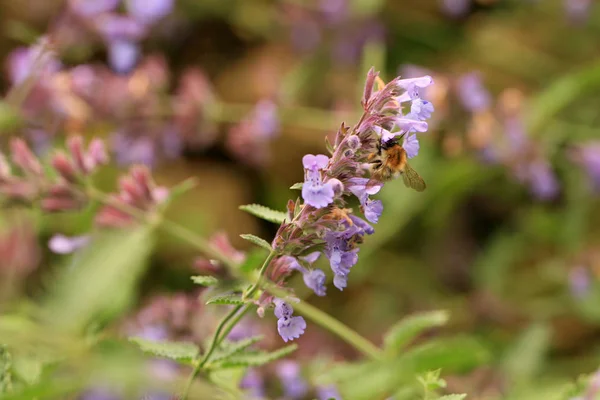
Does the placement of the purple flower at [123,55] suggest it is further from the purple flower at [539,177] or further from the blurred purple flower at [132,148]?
the purple flower at [539,177]

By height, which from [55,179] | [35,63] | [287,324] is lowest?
[287,324]

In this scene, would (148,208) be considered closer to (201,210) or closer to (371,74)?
Answer: (371,74)

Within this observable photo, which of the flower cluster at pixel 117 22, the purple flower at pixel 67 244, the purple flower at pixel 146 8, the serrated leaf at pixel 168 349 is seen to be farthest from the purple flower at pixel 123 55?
the serrated leaf at pixel 168 349

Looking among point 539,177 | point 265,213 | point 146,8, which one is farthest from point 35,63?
point 539,177

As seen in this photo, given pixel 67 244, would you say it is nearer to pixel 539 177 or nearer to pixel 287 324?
pixel 287 324

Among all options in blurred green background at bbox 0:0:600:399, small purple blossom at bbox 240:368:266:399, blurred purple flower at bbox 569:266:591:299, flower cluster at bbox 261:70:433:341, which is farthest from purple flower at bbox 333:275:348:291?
blurred purple flower at bbox 569:266:591:299

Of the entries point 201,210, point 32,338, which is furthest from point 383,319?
point 32,338
